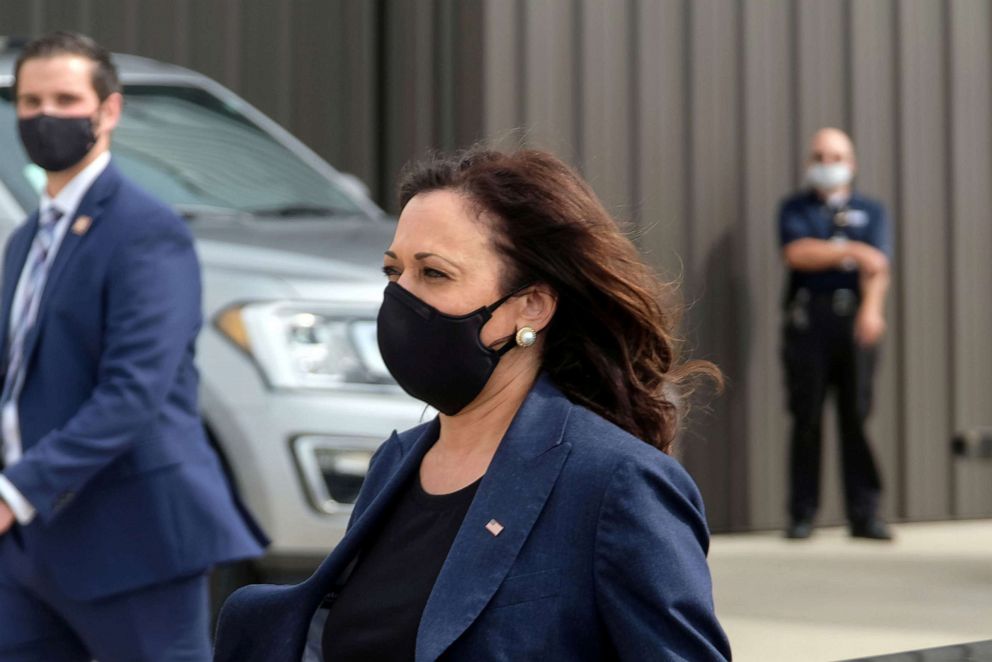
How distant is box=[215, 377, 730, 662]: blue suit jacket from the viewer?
6.99 ft

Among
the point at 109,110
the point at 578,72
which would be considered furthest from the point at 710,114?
the point at 109,110

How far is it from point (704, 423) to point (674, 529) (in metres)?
7.26

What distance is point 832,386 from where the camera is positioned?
364 inches

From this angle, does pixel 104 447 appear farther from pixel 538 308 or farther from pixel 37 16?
pixel 37 16

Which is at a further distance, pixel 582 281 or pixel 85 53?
pixel 85 53

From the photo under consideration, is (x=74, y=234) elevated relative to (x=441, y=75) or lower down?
lower down

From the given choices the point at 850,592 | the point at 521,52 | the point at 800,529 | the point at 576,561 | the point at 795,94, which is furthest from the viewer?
the point at 795,94

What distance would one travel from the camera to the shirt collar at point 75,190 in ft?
12.7

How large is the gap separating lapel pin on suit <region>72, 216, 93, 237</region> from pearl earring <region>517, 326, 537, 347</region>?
1.58m

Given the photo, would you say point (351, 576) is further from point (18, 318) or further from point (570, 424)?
point (18, 318)

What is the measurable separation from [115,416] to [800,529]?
6166mm

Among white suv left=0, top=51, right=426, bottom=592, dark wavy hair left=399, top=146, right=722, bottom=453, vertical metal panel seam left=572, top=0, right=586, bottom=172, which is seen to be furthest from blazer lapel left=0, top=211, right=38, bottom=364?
vertical metal panel seam left=572, top=0, right=586, bottom=172

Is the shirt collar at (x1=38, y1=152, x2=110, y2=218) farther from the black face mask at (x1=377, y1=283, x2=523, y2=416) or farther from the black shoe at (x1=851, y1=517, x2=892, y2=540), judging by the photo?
the black shoe at (x1=851, y1=517, x2=892, y2=540)

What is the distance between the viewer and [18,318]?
3807 mm
